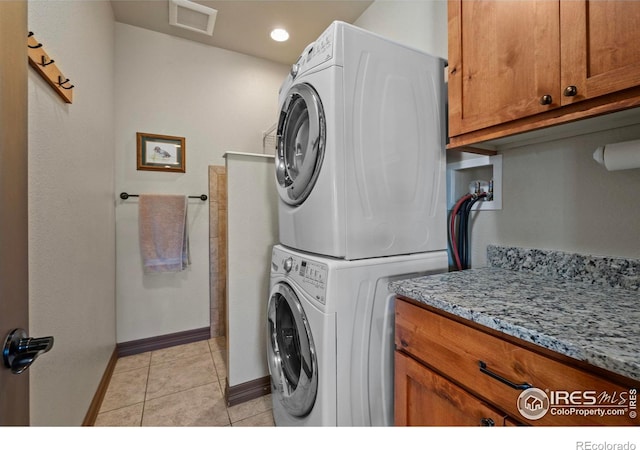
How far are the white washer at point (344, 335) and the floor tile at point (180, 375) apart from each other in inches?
38.8

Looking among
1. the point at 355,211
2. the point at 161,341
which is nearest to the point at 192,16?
the point at 355,211

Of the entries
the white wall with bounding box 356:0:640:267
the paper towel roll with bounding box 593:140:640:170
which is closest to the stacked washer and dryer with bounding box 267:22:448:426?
the white wall with bounding box 356:0:640:267

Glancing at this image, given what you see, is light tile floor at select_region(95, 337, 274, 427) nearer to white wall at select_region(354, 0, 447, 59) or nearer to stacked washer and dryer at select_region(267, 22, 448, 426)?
stacked washer and dryer at select_region(267, 22, 448, 426)

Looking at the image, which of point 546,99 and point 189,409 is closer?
point 546,99

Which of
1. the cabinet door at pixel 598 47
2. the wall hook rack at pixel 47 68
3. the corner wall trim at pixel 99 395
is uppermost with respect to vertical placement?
the wall hook rack at pixel 47 68

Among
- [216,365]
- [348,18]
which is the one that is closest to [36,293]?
[216,365]

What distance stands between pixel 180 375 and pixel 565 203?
2445 mm

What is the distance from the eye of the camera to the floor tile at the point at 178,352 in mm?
2208

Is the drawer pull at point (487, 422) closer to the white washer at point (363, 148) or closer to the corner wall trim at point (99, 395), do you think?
the white washer at point (363, 148)

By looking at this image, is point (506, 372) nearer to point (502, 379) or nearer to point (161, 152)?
point (502, 379)

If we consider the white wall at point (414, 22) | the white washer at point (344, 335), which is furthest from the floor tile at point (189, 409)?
the white wall at point (414, 22)

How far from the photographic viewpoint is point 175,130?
7.95 feet

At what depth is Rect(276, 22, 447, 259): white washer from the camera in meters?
1.04

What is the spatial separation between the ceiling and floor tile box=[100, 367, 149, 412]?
2729mm
